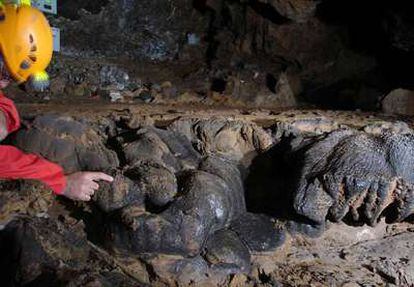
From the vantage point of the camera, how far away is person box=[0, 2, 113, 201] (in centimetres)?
201

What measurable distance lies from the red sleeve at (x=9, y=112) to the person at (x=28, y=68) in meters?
0.10

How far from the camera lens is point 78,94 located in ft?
16.8

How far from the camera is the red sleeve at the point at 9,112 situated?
2.29m

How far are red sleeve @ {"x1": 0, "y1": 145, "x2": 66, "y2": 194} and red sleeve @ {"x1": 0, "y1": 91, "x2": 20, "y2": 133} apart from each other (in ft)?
1.04

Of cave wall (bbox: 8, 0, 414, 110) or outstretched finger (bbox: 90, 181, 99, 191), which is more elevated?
cave wall (bbox: 8, 0, 414, 110)

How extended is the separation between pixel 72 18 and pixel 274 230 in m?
4.98

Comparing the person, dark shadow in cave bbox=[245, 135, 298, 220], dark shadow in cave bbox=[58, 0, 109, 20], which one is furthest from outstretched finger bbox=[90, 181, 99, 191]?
dark shadow in cave bbox=[58, 0, 109, 20]

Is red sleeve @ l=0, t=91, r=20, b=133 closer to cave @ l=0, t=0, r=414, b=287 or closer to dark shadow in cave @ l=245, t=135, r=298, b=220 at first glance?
cave @ l=0, t=0, r=414, b=287

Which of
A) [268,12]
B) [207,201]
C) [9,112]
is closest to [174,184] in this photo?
[207,201]

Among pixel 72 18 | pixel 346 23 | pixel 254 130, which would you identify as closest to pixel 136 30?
pixel 72 18

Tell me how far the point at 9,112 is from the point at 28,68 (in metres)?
0.36

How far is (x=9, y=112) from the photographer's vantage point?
2334mm

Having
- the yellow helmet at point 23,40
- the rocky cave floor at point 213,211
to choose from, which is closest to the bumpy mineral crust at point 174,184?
the rocky cave floor at point 213,211

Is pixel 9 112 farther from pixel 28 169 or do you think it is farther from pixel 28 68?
pixel 28 169
